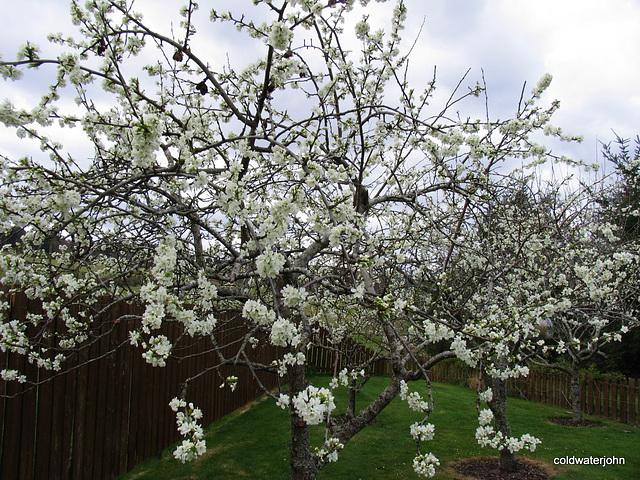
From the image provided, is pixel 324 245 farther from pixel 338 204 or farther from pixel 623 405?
pixel 623 405

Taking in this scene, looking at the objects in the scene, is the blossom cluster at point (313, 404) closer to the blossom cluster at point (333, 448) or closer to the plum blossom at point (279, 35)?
the blossom cluster at point (333, 448)

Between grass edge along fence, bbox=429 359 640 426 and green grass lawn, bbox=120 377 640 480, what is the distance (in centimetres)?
39

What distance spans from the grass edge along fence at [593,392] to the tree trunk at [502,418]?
2043 millimetres

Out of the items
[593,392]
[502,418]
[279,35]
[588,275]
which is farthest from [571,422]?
[279,35]

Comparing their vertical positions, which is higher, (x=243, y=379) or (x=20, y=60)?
(x=20, y=60)

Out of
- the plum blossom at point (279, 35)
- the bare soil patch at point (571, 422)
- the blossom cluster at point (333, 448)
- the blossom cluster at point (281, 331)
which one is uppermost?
the plum blossom at point (279, 35)

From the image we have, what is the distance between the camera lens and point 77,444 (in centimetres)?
355

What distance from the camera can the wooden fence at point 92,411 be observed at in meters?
3.07

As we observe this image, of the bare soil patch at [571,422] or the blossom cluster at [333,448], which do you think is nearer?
the blossom cluster at [333,448]

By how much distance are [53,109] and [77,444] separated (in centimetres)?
272

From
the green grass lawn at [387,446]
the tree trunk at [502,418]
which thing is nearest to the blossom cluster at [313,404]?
the green grass lawn at [387,446]

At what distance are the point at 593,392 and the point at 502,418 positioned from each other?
202 inches

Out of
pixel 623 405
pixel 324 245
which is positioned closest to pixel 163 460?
pixel 324 245

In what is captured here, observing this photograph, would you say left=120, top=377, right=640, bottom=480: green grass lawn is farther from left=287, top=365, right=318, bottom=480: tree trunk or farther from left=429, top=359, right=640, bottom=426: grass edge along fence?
left=287, top=365, right=318, bottom=480: tree trunk
